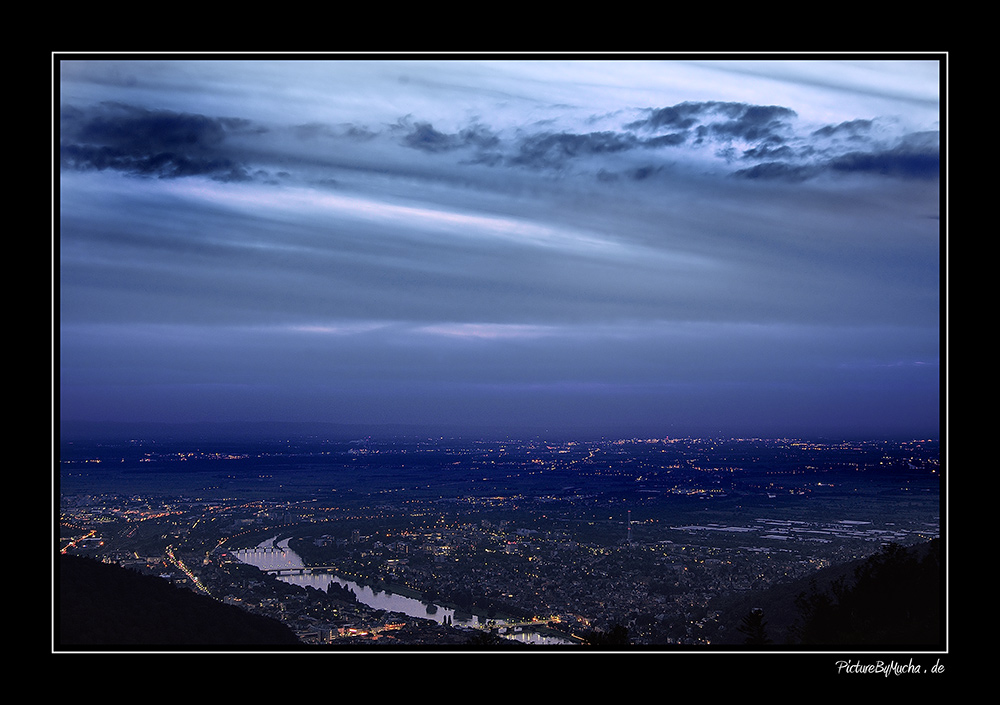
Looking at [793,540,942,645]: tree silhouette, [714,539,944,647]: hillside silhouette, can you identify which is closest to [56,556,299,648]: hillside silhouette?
[714,539,944,647]: hillside silhouette

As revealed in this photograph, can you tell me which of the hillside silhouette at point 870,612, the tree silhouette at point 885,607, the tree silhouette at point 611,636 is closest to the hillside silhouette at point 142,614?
the tree silhouette at point 611,636

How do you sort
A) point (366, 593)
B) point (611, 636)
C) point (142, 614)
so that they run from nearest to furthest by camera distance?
point (611, 636), point (142, 614), point (366, 593)

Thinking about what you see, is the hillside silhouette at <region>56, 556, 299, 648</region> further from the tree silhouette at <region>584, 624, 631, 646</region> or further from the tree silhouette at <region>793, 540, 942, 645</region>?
the tree silhouette at <region>793, 540, 942, 645</region>

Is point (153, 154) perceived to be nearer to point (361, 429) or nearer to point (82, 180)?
point (82, 180)

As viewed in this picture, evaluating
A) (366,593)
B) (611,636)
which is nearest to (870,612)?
(611,636)

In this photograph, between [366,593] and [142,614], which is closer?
[142,614]

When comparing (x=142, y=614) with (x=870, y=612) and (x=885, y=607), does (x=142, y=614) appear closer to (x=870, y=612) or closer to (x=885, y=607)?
(x=870, y=612)
